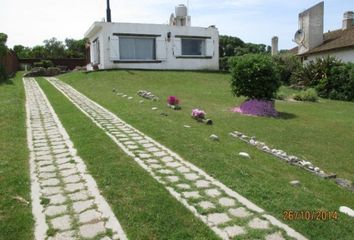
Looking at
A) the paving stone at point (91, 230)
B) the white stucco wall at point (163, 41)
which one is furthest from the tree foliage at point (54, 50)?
the paving stone at point (91, 230)

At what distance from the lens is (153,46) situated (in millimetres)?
28469

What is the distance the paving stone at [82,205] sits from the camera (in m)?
4.34

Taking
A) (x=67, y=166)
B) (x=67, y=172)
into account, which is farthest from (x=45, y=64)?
(x=67, y=172)

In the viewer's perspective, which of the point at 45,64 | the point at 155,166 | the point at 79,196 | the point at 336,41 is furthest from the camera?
the point at 45,64

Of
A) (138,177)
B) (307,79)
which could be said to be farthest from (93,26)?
(138,177)

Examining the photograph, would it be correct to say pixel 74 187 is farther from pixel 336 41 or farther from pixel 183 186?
pixel 336 41

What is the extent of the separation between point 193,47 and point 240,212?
86.9 feet

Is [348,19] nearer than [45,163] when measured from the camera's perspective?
No

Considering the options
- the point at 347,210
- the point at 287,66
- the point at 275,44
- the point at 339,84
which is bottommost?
the point at 347,210

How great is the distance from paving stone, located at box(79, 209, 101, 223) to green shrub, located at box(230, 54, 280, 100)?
955 centimetres

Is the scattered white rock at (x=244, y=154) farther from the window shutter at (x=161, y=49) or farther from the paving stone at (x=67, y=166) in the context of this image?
the window shutter at (x=161, y=49)

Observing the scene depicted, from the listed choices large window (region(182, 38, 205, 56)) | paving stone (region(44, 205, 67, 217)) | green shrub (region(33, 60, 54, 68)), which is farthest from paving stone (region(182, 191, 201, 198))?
green shrub (region(33, 60, 54, 68))

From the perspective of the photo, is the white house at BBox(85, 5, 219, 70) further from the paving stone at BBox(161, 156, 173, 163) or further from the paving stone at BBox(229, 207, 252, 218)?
the paving stone at BBox(229, 207, 252, 218)

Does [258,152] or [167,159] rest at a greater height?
[167,159]
